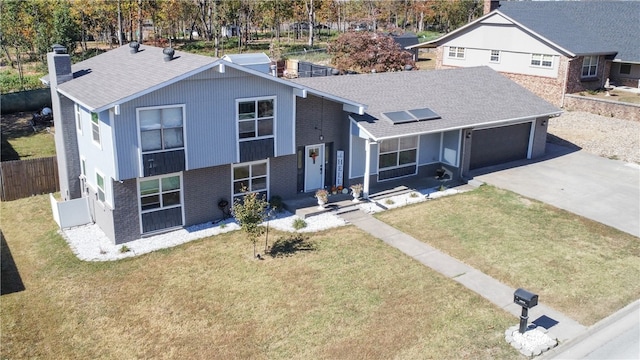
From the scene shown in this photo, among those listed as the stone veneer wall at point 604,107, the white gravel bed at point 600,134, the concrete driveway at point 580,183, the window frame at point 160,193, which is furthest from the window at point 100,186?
the stone veneer wall at point 604,107

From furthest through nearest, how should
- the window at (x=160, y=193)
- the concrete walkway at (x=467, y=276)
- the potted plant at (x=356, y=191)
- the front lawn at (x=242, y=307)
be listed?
the potted plant at (x=356, y=191) → the window at (x=160, y=193) → the concrete walkway at (x=467, y=276) → the front lawn at (x=242, y=307)

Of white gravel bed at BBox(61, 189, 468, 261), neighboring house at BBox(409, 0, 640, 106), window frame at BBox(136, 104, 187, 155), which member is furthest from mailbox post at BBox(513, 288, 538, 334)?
neighboring house at BBox(409, 0, 640, 106)

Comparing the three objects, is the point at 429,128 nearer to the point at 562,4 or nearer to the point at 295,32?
the point at 562,4

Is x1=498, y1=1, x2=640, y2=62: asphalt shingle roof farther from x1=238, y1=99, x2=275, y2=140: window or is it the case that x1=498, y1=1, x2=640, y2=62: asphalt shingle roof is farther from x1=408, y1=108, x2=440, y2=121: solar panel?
x1=238, y1=99, x2=275, y2=140: window

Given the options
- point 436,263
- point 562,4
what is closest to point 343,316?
point 436,263

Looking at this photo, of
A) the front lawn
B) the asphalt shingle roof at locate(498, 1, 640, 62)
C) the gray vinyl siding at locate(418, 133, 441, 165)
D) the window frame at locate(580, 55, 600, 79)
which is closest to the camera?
the front lawn

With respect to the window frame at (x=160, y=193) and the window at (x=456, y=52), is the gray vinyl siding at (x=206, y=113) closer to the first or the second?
the window frame at (x=160, y=193)

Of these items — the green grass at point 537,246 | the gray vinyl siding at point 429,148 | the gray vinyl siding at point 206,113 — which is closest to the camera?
the green grass at point 537,246
